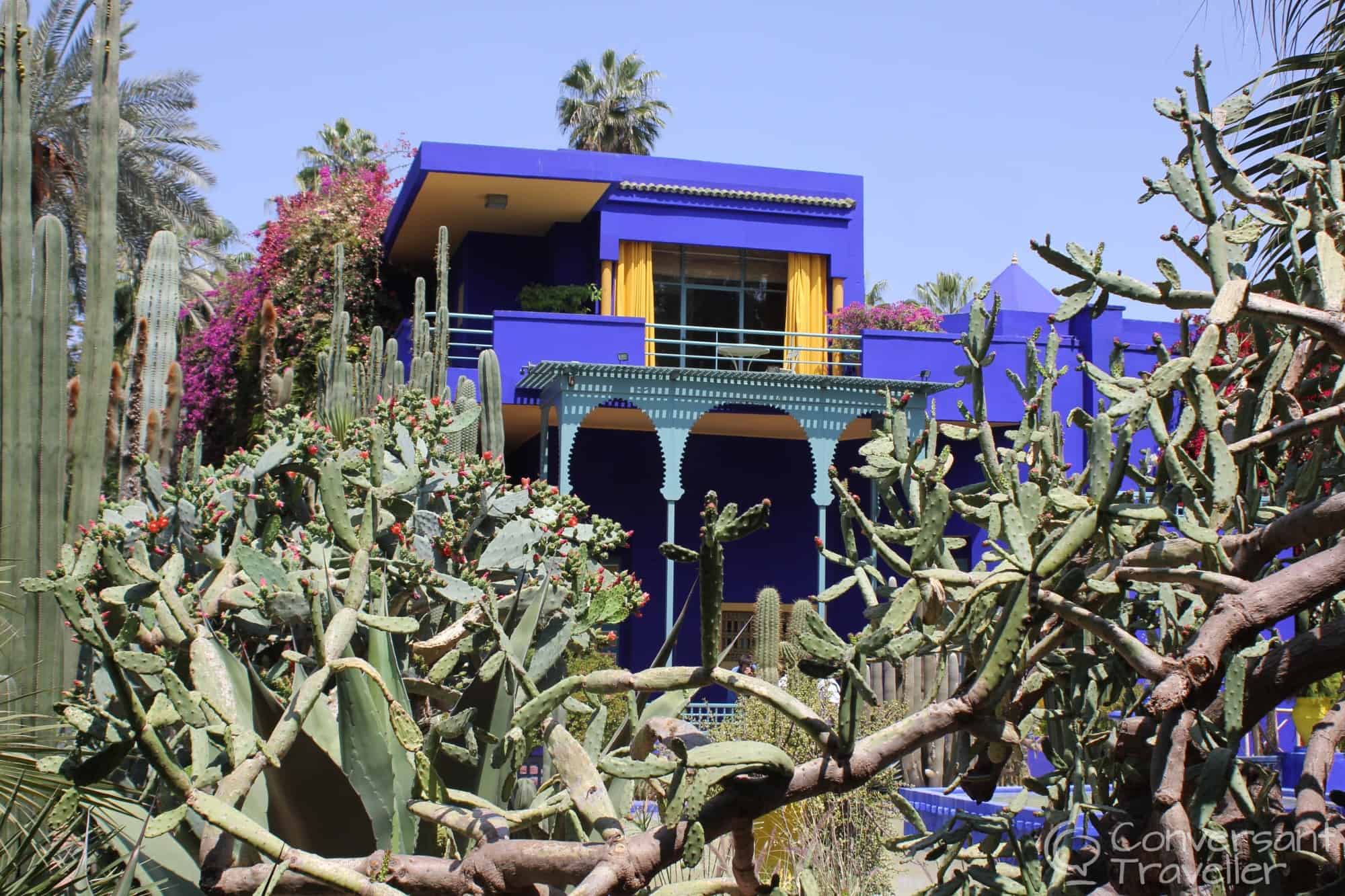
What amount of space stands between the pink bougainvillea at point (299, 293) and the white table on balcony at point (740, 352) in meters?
5.81

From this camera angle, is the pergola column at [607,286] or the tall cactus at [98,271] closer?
the tall cactus at [98,271]

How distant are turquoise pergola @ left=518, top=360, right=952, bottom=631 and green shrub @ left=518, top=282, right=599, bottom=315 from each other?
2.07 m

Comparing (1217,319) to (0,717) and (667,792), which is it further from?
(0,717)

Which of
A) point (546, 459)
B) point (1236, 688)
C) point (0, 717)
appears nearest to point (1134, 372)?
point (546, 459)

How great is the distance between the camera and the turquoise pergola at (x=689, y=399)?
16.9 metres

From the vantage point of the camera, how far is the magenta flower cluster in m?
19.4

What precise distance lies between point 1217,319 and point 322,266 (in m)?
20.2

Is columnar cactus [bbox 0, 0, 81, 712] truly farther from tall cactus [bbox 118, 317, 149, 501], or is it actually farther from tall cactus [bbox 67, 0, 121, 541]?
tall cactus [bbox 118, 317, 149, 501]

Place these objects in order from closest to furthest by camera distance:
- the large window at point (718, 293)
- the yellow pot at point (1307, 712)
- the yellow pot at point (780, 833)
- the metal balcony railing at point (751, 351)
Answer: the yellow pot at point (780, 833)
the yellow pot at point (1307, 712)
the metal balcony railing at point (751, 351)
the large window at point (718, 293)

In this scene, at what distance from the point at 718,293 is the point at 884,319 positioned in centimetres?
298

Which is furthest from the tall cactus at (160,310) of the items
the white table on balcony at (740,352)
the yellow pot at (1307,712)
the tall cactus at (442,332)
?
the yellow pot at (1307,712)

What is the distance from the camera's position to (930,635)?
2.61m

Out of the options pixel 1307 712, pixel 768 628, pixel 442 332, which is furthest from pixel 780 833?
pixel 442 332

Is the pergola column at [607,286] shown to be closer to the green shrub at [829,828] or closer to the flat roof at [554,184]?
the flat roof at [554,184]
